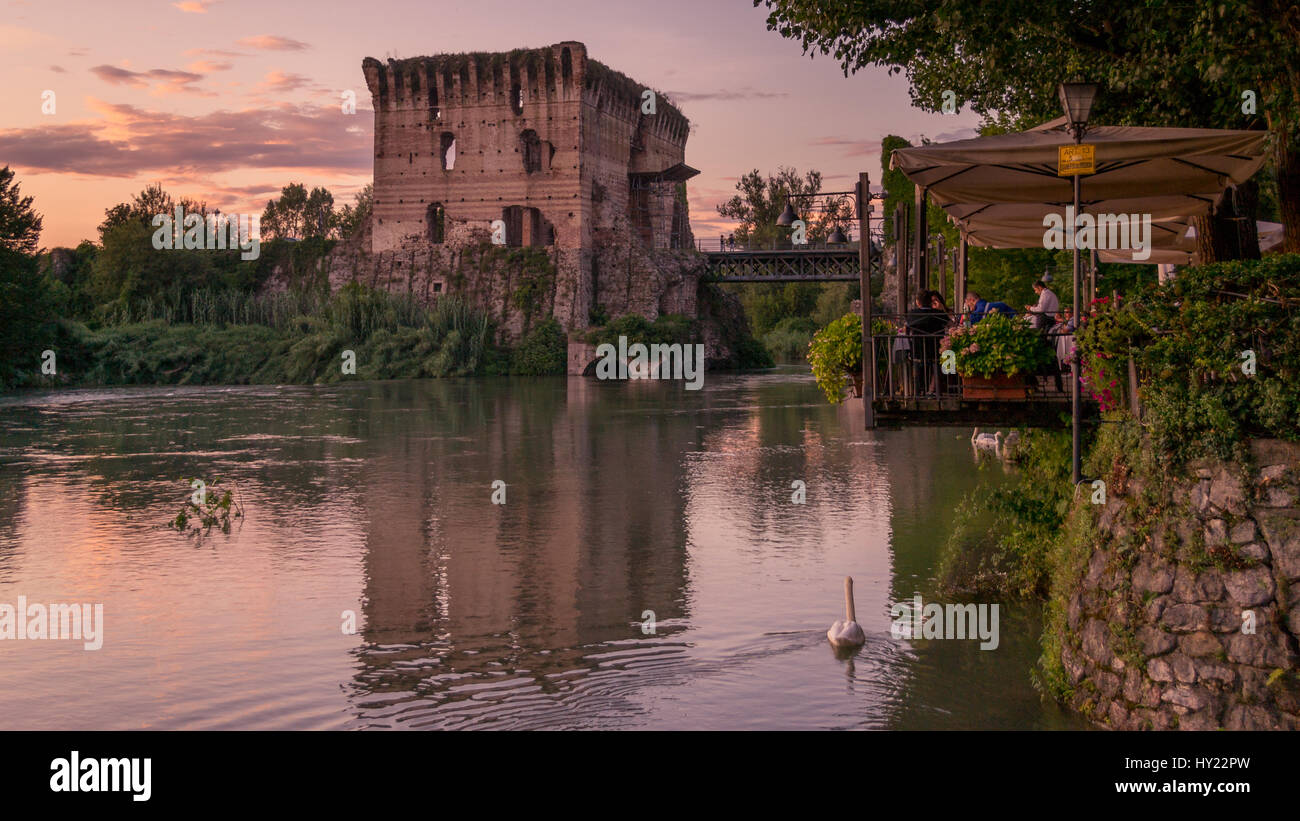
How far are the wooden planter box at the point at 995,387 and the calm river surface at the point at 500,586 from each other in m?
2.12

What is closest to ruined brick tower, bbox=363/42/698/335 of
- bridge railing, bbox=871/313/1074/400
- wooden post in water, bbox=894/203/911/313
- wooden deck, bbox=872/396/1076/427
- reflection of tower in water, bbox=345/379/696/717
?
reflection of tower in water, bbox=345/379/696/717

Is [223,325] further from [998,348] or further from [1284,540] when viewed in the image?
[1284,540]

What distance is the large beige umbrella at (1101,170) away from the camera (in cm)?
954

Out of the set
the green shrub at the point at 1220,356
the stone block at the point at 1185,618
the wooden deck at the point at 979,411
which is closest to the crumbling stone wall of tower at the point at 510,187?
the wooden deck at the point at 979,411

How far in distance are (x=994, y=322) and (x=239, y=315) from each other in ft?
200

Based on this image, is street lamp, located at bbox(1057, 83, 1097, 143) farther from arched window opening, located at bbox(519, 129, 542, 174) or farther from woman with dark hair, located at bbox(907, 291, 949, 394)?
arched window opening, located at bbox(519, 129, 542, 174)

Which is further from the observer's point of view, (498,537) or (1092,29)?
(498,537)

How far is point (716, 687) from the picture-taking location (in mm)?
9383

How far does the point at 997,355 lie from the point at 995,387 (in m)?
0.34

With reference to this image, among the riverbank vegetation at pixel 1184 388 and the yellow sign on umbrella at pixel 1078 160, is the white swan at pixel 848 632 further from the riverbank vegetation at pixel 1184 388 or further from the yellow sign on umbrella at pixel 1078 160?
the yellow sign on umbrella at pixel 1078 160

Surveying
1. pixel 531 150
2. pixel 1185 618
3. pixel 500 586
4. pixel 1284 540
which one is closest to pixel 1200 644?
pixel 1185 618
